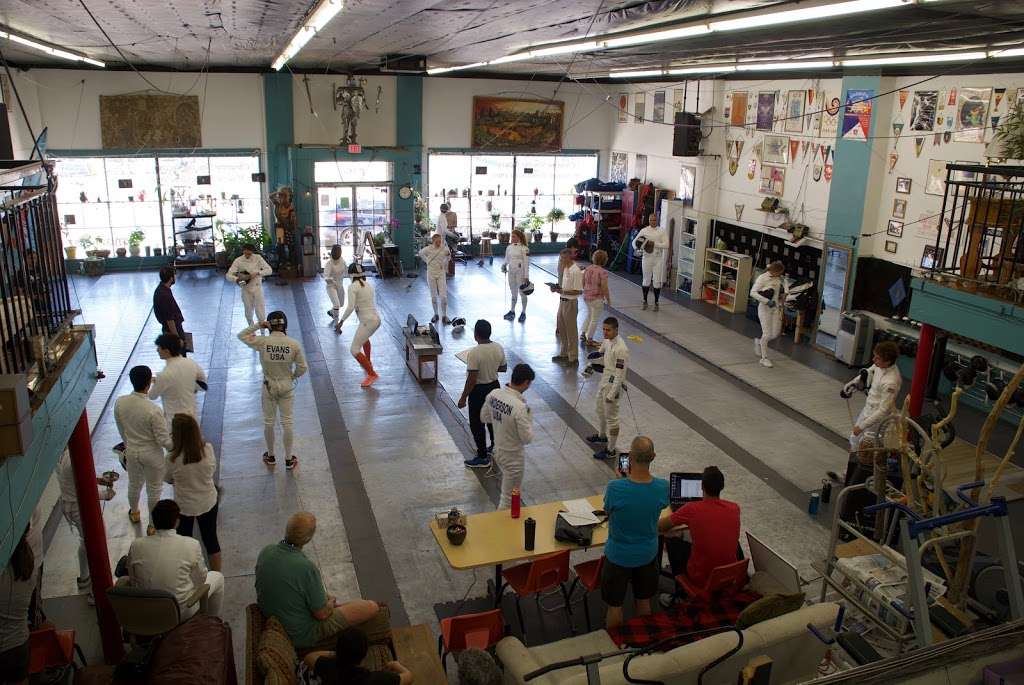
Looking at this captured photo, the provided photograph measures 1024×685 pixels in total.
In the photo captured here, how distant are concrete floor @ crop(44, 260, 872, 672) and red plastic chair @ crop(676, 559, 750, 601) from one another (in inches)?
65.2

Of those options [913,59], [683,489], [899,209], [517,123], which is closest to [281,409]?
[683,489]

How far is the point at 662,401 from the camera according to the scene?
456 inches

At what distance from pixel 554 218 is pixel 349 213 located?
18.8 feet

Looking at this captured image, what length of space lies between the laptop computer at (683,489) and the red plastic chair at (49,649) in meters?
4.62

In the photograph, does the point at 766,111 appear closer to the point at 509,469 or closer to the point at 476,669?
the point at 509,469

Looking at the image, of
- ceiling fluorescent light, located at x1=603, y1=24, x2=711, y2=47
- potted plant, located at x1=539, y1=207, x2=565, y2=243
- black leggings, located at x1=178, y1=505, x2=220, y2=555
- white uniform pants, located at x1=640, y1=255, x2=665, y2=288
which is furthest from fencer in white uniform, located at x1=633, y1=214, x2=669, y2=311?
black leggings, located at x1=178, y1=505, x2=220, y2=555

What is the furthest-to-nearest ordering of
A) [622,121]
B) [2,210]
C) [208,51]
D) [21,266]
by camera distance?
[622,121], [208,51], [21,266], [2,210]

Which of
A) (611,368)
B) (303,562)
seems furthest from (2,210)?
(611,368)

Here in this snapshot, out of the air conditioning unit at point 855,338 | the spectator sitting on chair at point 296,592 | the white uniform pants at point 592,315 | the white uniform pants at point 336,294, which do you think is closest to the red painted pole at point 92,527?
the spectator sitting on chair at point 296,592

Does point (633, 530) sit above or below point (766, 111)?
below

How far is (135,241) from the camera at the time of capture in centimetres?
1931

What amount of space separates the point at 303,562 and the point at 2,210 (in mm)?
2717

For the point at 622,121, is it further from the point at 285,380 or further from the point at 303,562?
the point at 303,562

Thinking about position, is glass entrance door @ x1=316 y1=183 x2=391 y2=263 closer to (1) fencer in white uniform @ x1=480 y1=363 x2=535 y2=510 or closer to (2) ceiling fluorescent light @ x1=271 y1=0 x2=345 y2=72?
(2) ceiling fluorescent light @ x1=271 y1=0 x2=345 y2=72
